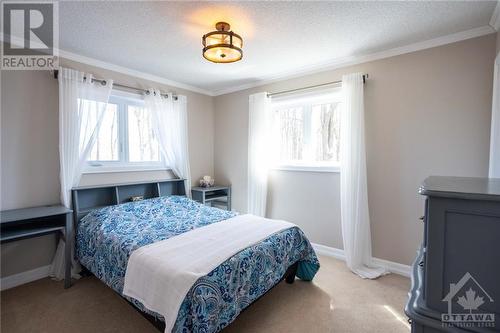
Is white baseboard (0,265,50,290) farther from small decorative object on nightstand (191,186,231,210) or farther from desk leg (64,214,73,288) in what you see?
small decorative object on nightstand (191,186,231,210)

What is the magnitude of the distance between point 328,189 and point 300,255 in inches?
44.3

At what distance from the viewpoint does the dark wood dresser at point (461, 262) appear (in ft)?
2.58

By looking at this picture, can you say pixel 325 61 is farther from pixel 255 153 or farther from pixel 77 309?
pixel 77 309

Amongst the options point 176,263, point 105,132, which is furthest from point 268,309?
point 105,132

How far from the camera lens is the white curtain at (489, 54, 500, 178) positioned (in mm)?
1974

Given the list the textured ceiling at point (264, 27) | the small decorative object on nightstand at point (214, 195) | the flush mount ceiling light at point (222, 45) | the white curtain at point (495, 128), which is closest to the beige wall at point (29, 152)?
the textured ceiling at point (264, 27)

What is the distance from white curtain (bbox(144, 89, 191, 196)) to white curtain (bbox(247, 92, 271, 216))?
1064 mm

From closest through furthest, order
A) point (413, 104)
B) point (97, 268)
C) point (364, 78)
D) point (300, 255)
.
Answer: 1. point (97, 268)
2. point (300, 255)
3. point (413, 104)
4. point (364, 78)

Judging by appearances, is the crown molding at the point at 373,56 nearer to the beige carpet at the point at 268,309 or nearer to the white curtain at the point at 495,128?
the white curtain at the point at 495,128

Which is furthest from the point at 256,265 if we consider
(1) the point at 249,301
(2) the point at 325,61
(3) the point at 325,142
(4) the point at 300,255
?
(2) the point at 325,61

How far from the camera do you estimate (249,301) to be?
175 centimetres

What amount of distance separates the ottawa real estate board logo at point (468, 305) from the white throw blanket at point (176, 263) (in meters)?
1.22

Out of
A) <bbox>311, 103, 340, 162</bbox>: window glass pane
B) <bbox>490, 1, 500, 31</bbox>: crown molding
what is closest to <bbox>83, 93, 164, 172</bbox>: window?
<bbox>311, 103, 340, 162</bbox>: window glass pane

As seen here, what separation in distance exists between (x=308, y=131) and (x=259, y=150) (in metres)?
0.79
